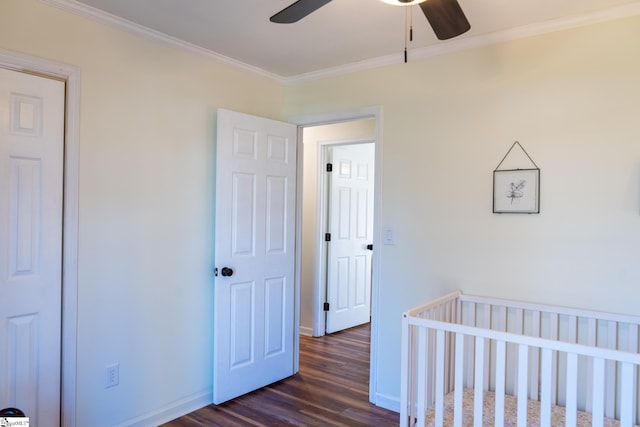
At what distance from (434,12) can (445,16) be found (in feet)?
0.17

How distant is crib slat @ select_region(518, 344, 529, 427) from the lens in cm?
165

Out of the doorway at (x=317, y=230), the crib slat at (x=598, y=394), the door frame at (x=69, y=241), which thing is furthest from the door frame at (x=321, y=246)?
the crib slat at (x=598, y=394)

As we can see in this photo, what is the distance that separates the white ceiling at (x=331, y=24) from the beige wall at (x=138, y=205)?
0.58 ft

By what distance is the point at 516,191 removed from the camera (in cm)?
239

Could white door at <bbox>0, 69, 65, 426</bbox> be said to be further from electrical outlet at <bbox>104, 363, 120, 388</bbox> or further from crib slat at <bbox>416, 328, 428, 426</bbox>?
crib slat at <bbox>416, 328, 428, 426</bbox>

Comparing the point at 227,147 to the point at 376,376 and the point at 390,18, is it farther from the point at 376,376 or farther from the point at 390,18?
the point at 376,376

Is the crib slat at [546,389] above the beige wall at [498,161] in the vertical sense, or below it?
below

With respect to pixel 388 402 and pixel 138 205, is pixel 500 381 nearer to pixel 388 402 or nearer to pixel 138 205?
pixel 388 402

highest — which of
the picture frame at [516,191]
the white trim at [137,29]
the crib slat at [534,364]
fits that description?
the white trim at [137,29]

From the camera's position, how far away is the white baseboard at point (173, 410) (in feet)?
8.25

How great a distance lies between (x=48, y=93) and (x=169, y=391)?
6.02 ft

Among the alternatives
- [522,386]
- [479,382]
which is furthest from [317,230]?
[522,386]

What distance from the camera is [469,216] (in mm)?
2559

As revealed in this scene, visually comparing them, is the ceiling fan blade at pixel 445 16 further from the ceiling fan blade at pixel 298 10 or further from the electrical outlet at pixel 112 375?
the electrical outlet at pixel 112 375
